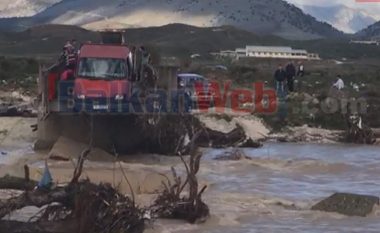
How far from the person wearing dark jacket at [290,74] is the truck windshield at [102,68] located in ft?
39.9

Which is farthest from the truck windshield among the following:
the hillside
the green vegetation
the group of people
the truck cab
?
the hillside

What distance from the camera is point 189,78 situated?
1409 inches

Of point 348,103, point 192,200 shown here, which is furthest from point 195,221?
point 348,103

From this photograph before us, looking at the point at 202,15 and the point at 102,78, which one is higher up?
the point at 202,15

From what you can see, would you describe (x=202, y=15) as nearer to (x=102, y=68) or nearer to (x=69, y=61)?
(x=69, y=61)

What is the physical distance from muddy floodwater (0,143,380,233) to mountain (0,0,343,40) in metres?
115

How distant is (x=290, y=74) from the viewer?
108ft

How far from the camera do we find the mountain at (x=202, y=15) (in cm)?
14402

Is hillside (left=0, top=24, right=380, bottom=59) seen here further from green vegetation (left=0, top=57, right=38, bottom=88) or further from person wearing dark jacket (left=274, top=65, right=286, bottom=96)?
person wearing dark jacket (left=274, top=65, right=286, bottom=96)

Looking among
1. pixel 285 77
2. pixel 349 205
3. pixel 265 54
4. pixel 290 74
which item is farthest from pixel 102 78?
pixel 265 54

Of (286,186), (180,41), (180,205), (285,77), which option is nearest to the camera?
(180,205)

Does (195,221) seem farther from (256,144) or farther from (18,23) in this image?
(18,23)

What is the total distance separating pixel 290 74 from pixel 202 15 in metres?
116

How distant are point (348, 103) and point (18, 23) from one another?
5946 inches
